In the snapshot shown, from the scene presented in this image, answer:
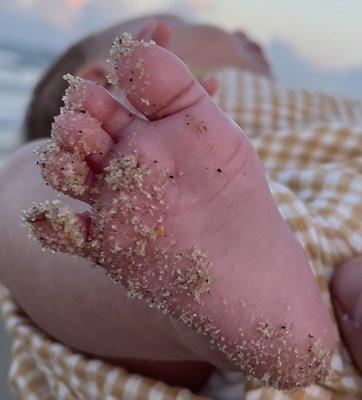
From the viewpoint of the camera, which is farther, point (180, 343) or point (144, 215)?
point (180, 343)

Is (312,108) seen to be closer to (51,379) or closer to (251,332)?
(51,379)

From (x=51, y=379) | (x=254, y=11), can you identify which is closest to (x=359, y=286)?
(x=51, y=379)

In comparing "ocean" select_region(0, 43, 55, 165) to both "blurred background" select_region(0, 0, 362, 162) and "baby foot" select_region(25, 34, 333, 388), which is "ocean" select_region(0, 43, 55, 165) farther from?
"baby foot" select_region(25, 34, 333, 388)

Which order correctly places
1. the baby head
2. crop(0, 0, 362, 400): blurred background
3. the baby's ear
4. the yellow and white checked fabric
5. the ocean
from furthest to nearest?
1. crop(0, 0, 362, 400): blurred background
2. the ocean
3. the baby head
4. the baby's ear
5. the yellow and white checked fabric

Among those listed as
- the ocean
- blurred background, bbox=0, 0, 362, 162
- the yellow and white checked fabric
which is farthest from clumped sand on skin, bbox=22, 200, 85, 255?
blurred background, bbox=0, 0, 362, 162

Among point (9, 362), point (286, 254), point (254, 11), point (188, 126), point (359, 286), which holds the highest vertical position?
point (188, 126)

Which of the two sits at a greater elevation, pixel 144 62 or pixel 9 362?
pixel 144 62
